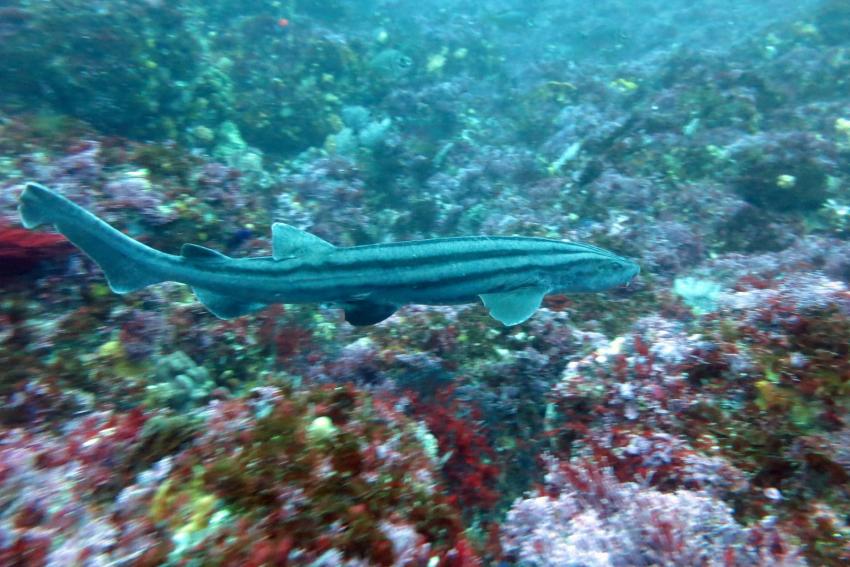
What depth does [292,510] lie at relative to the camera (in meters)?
2.42

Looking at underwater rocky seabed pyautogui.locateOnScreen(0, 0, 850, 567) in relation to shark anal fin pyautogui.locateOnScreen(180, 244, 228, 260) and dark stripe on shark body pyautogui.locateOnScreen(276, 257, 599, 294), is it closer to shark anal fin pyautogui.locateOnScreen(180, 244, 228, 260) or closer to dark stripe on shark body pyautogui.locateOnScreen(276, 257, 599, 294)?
dark stripe on shark body pyautogui.locateOnScreen(276, 257, 599, 294)

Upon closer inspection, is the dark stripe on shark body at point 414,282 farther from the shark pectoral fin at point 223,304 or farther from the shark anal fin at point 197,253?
the shark anal fin at point 197,253

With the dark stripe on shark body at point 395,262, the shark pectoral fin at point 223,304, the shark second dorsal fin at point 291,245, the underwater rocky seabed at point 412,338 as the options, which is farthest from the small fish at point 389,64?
the shark pectoral fin at point 223,304

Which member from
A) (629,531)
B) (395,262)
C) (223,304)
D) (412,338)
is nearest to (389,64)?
→ (412,338)

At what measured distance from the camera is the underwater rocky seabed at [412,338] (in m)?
2.65

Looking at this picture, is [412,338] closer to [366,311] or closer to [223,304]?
[366,311]

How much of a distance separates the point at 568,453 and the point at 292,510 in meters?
2.60

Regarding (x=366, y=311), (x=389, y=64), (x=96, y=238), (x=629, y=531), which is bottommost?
(x=629, y=531)

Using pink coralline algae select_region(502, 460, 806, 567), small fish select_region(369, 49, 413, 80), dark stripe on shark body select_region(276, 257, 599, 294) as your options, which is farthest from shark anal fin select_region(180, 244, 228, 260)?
small fish select_region(369, 49, 413, 80)

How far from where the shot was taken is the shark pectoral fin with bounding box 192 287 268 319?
14.3ft

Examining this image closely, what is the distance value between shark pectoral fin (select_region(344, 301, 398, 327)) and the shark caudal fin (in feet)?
5.76

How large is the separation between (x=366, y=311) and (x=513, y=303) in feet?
4.94

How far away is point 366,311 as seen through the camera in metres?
4.53

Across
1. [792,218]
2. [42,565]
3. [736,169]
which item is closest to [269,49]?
[736,169]
